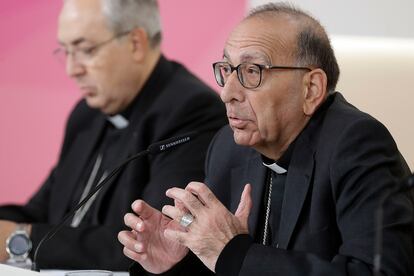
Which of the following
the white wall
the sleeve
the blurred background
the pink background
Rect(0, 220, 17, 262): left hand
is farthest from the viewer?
the pink background

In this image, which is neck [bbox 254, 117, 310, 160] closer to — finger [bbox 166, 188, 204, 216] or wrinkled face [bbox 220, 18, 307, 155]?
wrinkled face [bbox 220, 18, 307, 155]

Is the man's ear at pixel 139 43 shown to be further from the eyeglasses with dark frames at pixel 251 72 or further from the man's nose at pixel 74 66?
the eyeglasses with dark frames at pixel 251 72

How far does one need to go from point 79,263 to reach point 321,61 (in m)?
1.33

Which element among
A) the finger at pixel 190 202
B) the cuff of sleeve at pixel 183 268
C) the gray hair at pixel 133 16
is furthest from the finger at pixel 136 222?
the gray hair at pixel 133 16

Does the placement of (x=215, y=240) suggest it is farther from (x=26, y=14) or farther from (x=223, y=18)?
(x=26, y=14)

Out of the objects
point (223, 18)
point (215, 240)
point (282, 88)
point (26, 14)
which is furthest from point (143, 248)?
point (26, 14)

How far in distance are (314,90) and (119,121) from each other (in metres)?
1.64

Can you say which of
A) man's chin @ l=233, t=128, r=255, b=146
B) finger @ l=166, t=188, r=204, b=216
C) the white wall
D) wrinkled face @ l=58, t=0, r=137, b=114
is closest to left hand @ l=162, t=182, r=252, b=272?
finger @ l=166, t=188, r=204, b=216

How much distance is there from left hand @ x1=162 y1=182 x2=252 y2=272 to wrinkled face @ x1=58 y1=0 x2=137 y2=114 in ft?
5.33

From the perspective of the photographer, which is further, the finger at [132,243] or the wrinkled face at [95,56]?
the wrinkled face at [95,56]

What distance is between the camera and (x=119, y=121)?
406 centimetres

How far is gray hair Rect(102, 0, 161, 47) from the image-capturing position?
393 centimetres

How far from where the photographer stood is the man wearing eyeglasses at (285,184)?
2287mm

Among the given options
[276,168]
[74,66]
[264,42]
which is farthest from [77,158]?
[264,42]
